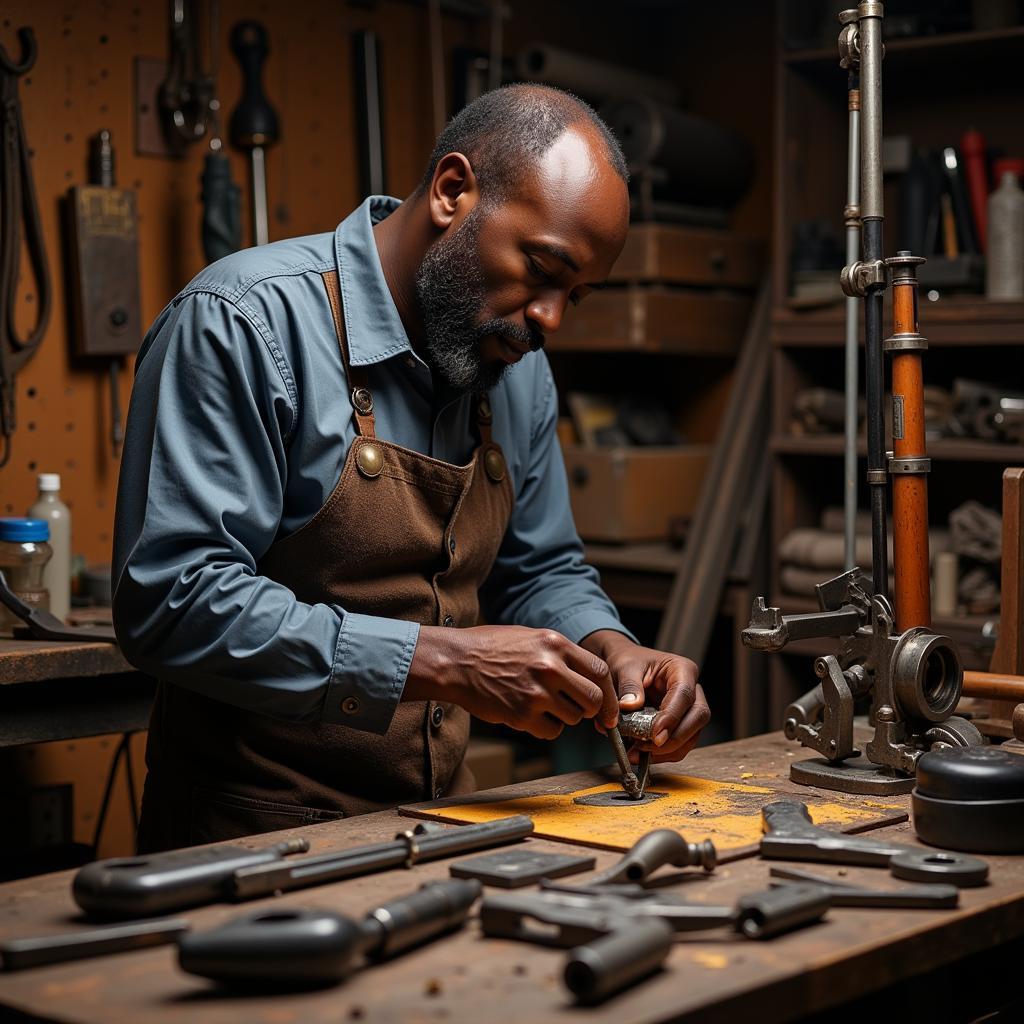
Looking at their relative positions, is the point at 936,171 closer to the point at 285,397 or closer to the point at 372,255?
the point at 372,255

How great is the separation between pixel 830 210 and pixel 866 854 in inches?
122

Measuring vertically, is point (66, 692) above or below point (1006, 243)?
below

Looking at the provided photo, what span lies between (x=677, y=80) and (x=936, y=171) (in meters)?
1.28

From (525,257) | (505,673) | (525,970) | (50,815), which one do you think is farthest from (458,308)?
(50,815)

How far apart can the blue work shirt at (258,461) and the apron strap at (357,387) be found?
10 mm

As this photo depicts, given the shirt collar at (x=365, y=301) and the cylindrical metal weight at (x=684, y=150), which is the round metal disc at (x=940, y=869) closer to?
the shirt collar at (x=365, y=301)

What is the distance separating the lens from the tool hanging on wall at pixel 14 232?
10.9 feet

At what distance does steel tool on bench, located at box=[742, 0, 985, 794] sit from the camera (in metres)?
1.92

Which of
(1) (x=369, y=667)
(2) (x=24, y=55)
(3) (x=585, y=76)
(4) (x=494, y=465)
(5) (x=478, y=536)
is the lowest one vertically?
(1) (x=369, y=667)

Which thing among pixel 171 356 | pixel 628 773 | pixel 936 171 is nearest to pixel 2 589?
pixel 171 356

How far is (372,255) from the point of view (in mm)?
2107

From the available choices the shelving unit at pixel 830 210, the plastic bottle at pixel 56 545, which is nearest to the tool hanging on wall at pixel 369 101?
the shelving unit at pixel 830 210

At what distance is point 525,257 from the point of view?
2.00 meters

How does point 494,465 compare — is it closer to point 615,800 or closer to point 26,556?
point 615,800
